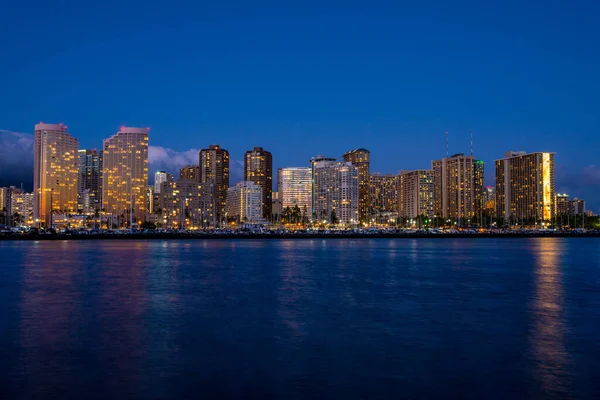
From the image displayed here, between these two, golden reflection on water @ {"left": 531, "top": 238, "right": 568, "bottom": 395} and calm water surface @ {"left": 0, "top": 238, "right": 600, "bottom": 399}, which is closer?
calm water surface @ {"left": 0, "top": 238, "right": 600, "bottom": 399}

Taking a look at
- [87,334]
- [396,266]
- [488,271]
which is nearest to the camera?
[87,334]

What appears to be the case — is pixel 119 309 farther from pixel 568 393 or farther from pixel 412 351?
pixel 568 393

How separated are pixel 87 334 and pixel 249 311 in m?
8.56

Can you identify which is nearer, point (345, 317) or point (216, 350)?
point (216, 350)

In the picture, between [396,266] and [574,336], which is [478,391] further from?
[396,266]

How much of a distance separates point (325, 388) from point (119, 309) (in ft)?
56.0

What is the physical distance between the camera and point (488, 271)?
55062 millimetres

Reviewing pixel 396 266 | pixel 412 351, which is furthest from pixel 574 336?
pixel 396 266

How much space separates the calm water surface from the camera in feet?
54.0

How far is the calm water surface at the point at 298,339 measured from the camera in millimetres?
16469

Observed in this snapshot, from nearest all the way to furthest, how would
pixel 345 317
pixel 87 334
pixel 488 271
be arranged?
pixel 87 334
pixel 345 317
pixel 488 271

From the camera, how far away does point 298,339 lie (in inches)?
906

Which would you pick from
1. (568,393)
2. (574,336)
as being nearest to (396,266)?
(574,336)

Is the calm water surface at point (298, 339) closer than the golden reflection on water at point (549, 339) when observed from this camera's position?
Yes
